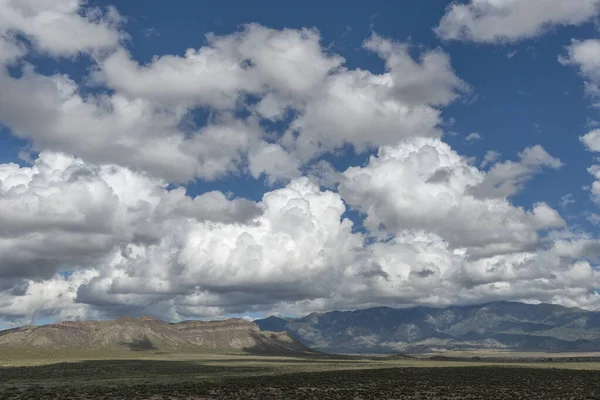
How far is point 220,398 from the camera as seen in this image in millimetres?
77188

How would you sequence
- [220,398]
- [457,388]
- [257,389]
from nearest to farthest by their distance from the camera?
1. [220,398]
2. [257,389]
3. [457,388]

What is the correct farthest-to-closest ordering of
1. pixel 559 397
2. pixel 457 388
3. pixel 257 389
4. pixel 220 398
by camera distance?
pixel 457 388
pixel 257 389
pixel 559 397
pixel 220 398

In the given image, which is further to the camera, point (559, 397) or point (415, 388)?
point (415, 388)

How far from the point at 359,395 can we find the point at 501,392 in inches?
918

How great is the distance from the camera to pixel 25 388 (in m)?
86.4

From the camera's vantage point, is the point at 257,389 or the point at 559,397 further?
the point at 257,389

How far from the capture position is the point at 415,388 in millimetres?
94562

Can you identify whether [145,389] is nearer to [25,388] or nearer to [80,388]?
[80,388]

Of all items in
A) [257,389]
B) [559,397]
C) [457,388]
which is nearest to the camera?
[559,397]

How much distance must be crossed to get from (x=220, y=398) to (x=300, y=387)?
20.5 m

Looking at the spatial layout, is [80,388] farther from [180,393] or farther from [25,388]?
[180,393]

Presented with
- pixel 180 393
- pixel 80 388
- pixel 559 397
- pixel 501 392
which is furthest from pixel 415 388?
pixel 80 388

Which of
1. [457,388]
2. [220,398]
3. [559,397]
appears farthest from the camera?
[457,388]

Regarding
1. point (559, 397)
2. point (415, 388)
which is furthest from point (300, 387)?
point (559, 397)
